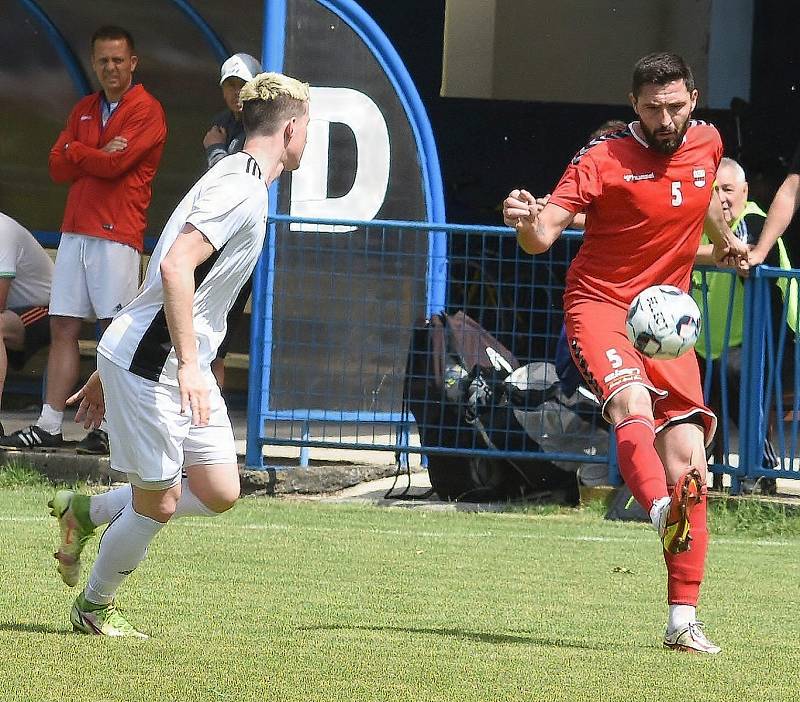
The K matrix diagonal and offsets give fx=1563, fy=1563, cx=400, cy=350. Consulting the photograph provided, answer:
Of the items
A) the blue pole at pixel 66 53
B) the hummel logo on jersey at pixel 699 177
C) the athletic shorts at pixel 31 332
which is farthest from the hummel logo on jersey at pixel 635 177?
the blue pole at pixel 66 53

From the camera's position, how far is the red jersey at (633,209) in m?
5.39

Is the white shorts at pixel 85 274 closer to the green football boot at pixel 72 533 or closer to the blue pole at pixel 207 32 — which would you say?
the blue pole at pixel 207 32

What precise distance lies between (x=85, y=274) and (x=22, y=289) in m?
0.92

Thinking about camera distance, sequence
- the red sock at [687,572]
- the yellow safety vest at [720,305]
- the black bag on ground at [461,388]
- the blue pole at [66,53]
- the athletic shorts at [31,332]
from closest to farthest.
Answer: the red sock at [687,572]
the yellow safety vest at [720,305]
the black bag on ground at [461,388]
the athletic shorts at [31,332]
the blue pole at [66,53]

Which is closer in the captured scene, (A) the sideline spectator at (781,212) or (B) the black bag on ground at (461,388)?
(A) the sideline spectator at (781,212)

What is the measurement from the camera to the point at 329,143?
9.09 m

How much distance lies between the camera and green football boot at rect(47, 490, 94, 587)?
5031 mm

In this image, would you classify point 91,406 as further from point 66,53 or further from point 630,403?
point 66,53

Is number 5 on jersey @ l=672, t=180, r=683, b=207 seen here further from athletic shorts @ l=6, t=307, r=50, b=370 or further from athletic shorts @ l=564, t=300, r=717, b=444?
athletic shorts @ l=6, t=307, r=50, b=370

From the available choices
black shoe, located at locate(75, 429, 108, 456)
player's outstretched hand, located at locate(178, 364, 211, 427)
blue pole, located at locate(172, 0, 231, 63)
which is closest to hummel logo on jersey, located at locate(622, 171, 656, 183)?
player's outstretched hand, located at locate(178, 364, 211, 427)

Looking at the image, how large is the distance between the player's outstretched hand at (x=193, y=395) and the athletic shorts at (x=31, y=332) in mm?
A: 5547

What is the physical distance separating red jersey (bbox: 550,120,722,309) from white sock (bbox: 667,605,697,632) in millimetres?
1073

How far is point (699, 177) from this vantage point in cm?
548

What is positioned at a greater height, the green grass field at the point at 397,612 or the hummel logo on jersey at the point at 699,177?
the hummel logo on jersey at the point at 699,177
